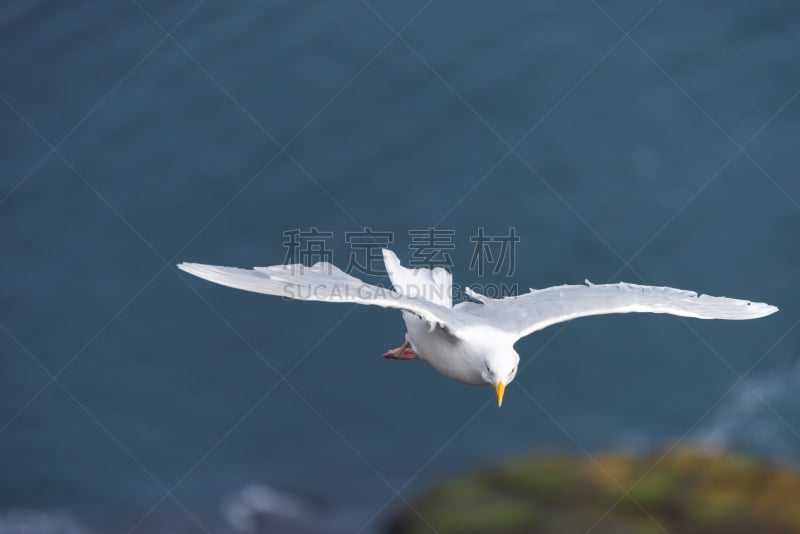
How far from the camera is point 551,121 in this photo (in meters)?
19.6

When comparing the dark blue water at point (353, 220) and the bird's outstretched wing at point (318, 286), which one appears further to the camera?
the dark blue water at point (353, 220)

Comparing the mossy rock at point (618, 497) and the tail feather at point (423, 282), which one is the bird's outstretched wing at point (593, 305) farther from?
the mossy rock at point (618, 497)

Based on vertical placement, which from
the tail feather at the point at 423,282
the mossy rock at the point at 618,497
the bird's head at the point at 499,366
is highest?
the tail feather at the point at 423,282

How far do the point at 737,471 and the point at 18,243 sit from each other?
1137 centimetres

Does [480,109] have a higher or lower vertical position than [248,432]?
higher

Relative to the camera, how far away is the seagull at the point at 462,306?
8898 millimetres

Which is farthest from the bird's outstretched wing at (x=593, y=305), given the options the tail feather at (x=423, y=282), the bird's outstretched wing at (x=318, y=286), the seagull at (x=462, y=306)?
the bird's outstretched wing at (x=318, y=286)

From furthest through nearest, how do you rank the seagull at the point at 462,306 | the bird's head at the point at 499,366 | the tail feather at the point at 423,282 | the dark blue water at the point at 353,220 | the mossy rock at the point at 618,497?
the dark blue water at the point at 353,220, the mossy rock at the point at 618,497, the tail feather at the point at 423,282, the bird's head at the point at 499,366, the seagull at the point at 462,306

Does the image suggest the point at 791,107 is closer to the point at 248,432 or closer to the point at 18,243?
the point at 248,432

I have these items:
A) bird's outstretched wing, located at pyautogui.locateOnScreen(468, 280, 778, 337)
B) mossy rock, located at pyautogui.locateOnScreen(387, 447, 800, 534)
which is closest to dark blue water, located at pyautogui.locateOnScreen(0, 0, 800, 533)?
mossy rock, located at pyautogui.locateOnScreen(387, 447, 800, 534)

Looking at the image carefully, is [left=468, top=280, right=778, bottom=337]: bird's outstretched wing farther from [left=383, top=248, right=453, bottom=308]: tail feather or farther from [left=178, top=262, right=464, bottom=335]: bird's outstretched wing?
[left=178, top=262, right=464, bottom=335]: bird's outstretched wing

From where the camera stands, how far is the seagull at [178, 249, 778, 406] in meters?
8.90

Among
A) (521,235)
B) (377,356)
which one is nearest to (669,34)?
(521,235)

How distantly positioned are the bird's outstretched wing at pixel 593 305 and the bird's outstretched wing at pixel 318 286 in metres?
0.71
